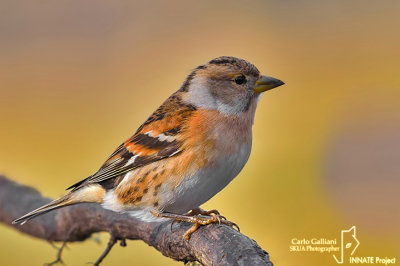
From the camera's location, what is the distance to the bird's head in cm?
331

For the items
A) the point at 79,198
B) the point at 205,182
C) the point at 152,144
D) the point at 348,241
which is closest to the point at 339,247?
the point at 348,241

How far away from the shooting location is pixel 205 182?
2951mm

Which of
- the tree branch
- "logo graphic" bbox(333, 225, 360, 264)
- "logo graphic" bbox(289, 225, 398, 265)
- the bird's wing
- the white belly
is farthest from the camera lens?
"logo graphic" bbox(333, 225, 360, 264)

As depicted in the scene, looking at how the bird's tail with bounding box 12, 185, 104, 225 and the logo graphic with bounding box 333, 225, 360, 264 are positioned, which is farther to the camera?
the logo graphic with bounding box 333, 225, 360, 264

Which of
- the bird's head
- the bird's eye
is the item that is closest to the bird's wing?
the bird's head

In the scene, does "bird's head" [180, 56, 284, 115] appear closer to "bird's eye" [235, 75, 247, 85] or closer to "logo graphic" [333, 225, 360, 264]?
"bird's eye" [235, 75, 247, 85]

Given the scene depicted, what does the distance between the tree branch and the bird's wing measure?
377 millimetres

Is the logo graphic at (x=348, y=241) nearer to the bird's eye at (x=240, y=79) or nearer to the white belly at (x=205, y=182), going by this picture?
the white belly at (x=205, y=182)

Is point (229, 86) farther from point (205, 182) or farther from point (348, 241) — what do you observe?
point (348, 241)

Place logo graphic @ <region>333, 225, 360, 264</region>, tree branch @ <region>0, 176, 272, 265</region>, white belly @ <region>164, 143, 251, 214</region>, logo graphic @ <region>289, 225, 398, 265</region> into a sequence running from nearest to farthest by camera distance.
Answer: tree branch @ <region>0, 176, 272, 265</region>, white belly @ <region>164, 143, 251, 214</region>, logo graphic @ <region>289, 225, 398, 265</region>, logo graphic @ <region>333, 225, 360, 264</region>

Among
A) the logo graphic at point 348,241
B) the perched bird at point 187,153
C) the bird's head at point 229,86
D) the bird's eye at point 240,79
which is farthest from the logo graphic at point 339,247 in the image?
the bird's eye at point 240,79

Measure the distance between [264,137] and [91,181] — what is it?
189cm

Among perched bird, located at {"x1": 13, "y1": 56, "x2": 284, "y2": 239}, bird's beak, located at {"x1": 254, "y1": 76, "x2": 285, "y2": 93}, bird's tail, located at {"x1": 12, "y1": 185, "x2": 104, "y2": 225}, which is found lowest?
bird's tail, located at {"x1": 12, "y1": 185, "x2": 104, "y2": 225}

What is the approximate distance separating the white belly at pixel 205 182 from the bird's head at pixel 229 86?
1.24 feet
